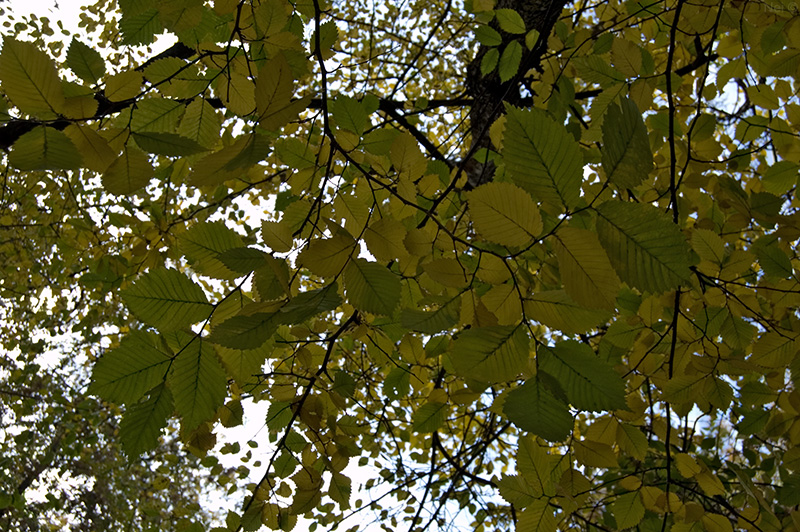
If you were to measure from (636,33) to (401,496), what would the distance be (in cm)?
266

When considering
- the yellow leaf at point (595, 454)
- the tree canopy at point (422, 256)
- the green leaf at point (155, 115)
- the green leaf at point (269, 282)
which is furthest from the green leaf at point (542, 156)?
the yellow leaf at point (595, 454)

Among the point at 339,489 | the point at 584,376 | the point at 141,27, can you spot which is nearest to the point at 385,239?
the point at 584,376

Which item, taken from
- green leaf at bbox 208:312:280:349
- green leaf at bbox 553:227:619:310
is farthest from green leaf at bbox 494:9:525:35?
green leaf at bbox 208:312:280:349

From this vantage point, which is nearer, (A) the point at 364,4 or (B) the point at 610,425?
(B) the point at 610,425

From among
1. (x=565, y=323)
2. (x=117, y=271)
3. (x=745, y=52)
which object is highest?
(x=117, y=271)

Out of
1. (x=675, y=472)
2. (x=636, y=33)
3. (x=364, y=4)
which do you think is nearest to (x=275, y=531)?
(x=636, y=33)

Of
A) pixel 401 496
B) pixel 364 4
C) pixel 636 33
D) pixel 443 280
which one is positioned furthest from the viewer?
pixel 364 4

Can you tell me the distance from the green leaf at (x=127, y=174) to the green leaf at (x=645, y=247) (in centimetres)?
60

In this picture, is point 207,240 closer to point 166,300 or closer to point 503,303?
point 166,300

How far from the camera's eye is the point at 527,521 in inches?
43.6

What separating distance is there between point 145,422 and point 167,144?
1.27 ft

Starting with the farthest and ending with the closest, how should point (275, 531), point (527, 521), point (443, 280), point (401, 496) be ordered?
point (401, 496)
point (275, 531)
point (527, 521)
point (443, 280)

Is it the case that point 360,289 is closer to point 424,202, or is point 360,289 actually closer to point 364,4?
point 424,202

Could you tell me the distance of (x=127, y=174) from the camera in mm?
680
